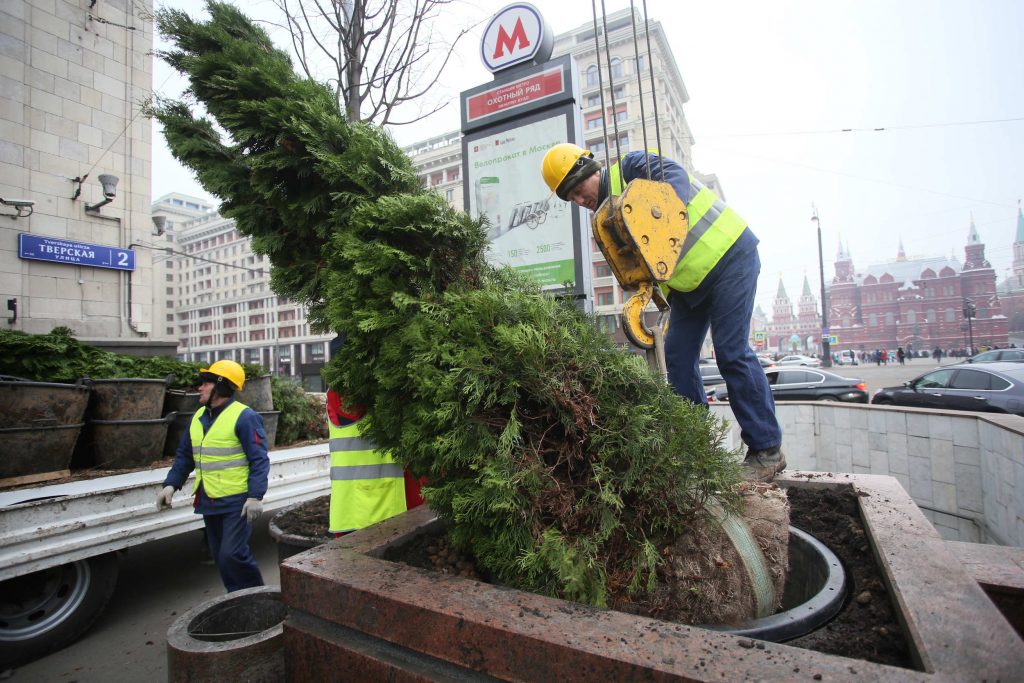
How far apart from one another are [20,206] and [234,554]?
8.81m

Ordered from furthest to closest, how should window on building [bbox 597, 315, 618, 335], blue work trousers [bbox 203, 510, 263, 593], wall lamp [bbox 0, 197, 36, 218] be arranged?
wall lamp [bbox 0, 197, 36, 218] < blue work trousers [bbox 203, 510, 263, 593] < window on building [bbox 597, 315, 618, 335]

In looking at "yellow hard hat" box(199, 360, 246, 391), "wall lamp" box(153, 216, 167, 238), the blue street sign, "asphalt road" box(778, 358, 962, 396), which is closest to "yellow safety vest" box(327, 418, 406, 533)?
"yellow hard hat" box(199, 360, 246, 391)

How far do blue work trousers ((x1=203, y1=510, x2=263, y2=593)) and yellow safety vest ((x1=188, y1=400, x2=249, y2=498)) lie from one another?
0.18m

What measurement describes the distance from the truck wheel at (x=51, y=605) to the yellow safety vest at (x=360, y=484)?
75.1 inches

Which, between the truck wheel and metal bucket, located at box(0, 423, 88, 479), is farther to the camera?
metal bucket, located at box(0, 423, 88, 479)

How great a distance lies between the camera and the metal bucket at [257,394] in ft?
17.0

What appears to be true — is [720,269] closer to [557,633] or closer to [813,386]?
[557,633]

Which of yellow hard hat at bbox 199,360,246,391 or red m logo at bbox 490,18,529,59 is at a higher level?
red m logo at bbox 490,18,529,59

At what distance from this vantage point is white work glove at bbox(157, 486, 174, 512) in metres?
3.49

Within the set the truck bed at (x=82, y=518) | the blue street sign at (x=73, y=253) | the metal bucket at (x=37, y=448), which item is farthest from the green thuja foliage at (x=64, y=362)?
the blue street sign at (x=73, y=253)

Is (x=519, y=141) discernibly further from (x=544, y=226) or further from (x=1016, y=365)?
(x=1016, y=365)

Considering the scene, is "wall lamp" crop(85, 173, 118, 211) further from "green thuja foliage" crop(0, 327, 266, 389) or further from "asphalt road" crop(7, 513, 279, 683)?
"asphalt road" crop(7, 513, 279, 683)

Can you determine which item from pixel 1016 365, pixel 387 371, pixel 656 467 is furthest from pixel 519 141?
pixel 1016 365

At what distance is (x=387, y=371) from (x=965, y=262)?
3829 inches
